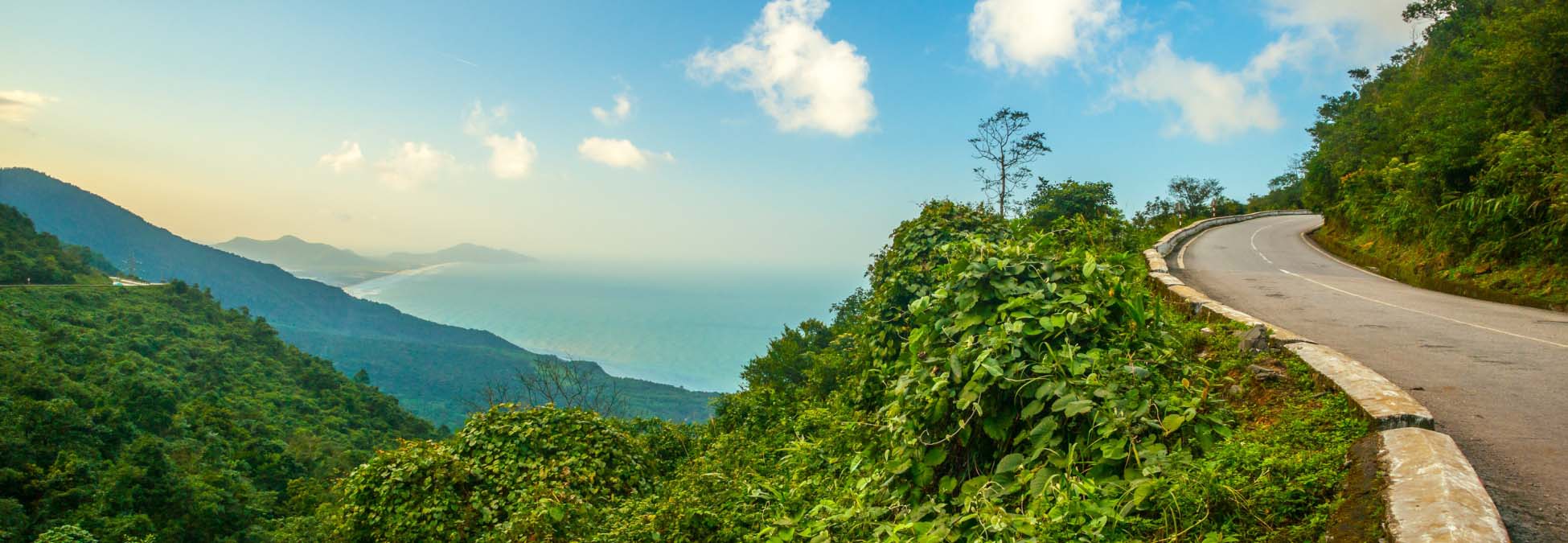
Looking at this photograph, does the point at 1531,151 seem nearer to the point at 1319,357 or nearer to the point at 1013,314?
the point at 1319,357

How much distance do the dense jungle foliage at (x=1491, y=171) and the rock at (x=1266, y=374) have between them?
29.4ft

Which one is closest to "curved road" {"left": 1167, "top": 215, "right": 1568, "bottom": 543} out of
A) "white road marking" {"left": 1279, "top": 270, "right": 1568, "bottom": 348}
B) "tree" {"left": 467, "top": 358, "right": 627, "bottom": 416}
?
"white road marking" {"left": 1279, "top": 270, "right": 1568, "bottom": 348}

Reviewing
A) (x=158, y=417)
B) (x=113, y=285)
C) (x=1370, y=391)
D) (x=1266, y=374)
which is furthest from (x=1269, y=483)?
(x=113, y=285)

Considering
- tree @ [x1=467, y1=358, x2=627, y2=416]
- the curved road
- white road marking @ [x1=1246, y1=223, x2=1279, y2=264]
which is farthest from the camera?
tree @ [x1=467, y1=358, x2=627, y2=416]

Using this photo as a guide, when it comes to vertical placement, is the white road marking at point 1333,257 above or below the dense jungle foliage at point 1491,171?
below

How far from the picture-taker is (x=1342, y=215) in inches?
811

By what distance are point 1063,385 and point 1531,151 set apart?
41.8ft

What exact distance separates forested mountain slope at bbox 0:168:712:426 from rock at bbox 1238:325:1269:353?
69490 mm

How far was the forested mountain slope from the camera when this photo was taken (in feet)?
275

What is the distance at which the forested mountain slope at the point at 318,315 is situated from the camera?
8369 cm

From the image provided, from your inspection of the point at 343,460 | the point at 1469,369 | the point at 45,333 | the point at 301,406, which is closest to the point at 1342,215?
the point at 1469,369

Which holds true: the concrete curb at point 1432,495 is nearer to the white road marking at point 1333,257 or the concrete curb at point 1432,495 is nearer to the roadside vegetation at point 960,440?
the roadside vegetation at point 960,440

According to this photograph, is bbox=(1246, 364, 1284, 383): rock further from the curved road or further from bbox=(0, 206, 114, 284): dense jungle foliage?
bbox=(0, 206, 114, 284): dense jungle foliage

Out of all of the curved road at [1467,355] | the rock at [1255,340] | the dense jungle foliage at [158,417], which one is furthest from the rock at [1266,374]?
the dense jungle foliage at [158,417]
